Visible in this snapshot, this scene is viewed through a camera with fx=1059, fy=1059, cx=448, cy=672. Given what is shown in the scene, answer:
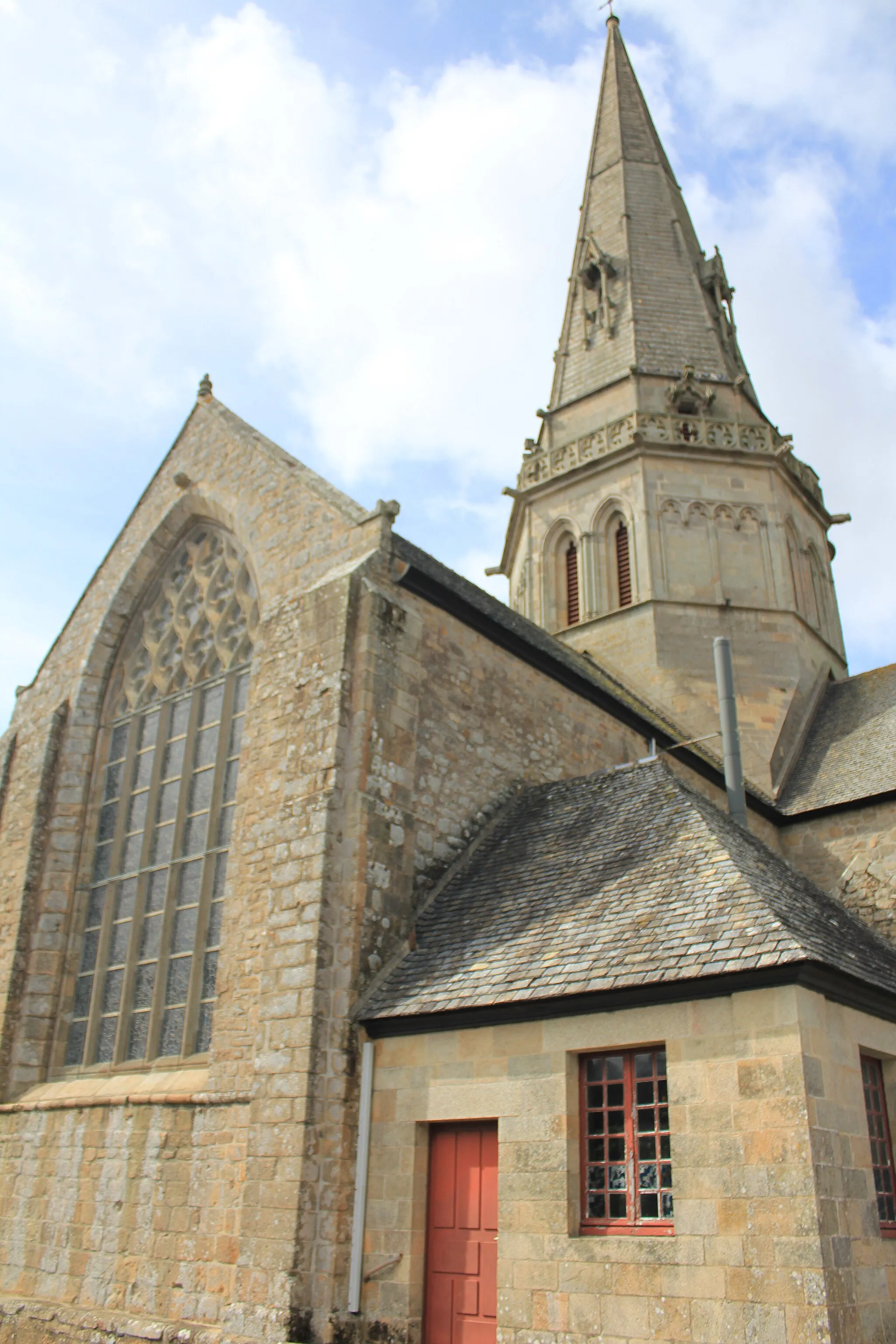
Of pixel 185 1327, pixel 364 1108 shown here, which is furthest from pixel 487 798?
pixel 185 1327

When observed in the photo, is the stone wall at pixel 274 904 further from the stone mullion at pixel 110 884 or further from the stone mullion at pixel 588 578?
the stone mullion at pixel 588 578

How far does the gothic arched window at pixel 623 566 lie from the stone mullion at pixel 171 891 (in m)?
9.46

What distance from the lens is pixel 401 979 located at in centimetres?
908

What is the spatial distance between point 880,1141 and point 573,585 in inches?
534

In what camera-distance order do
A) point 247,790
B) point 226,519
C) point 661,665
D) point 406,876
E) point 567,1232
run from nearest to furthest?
1. point 567,1232
2. point 406,876
3. point 247,790
4. point 226,519
5. point 661,665

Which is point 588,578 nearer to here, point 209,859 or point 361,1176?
point 209,859

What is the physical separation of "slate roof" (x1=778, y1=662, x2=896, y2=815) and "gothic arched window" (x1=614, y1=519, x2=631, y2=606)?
393 cm

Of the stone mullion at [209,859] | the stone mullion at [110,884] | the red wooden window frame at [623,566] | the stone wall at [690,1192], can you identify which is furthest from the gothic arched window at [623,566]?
the stone wall at [690,1192]

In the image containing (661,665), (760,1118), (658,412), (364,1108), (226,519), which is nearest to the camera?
(760,1118)

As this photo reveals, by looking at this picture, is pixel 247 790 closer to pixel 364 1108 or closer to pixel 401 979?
pixel 401 979

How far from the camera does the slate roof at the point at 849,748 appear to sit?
15.1m

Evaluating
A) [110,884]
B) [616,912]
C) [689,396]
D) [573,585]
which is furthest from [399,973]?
[689,396]

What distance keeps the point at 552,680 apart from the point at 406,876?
401cm

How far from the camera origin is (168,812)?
476 inches
